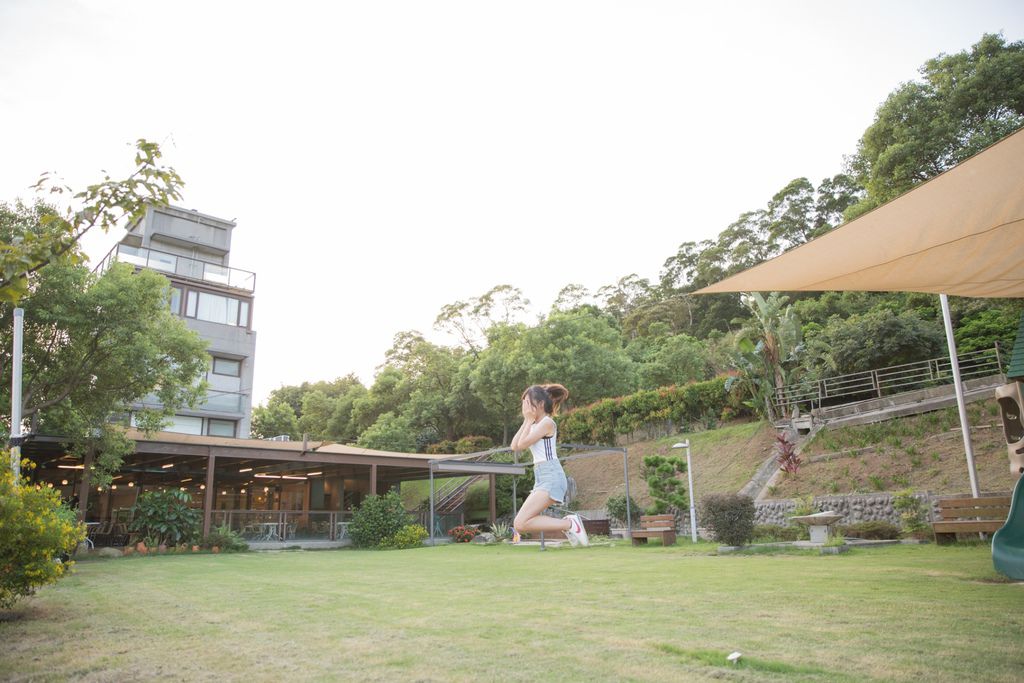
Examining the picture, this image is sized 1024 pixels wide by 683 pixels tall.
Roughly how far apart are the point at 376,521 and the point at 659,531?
8.73 metres

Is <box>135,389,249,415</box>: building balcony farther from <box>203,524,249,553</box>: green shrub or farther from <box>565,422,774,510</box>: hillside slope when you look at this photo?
<box>565,422,774,510</box>: hillside slope

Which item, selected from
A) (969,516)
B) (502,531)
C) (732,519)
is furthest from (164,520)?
(969,516)

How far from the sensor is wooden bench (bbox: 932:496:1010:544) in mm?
11109

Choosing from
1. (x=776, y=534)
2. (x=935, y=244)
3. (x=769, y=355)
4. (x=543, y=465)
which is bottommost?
(x=776, y=534)

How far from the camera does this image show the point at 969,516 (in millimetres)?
11688

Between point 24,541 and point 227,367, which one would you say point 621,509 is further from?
point 227,367

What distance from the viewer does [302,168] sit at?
14.9 meters

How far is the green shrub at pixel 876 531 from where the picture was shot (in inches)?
525

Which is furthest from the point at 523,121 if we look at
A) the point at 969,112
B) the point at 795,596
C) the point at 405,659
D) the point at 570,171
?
the point at 969,112

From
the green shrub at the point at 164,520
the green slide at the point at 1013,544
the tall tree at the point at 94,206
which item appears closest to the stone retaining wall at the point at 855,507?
the green slide at the point at 1013,544

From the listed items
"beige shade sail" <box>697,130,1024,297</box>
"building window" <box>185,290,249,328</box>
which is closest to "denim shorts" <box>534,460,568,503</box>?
"beige shade sail" <box>697,130,1024,297</box>

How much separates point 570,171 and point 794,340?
10.3 metres

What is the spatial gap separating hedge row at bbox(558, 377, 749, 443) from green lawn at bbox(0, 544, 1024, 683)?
1524cm

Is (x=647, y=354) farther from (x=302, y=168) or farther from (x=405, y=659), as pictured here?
(x=405, y=659)
